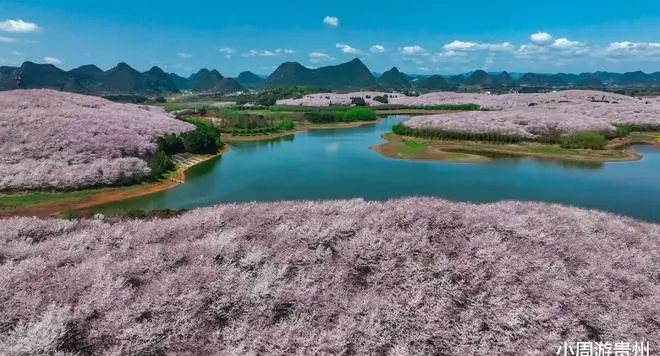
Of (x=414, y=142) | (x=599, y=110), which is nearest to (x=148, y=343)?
(x=414, y=142)

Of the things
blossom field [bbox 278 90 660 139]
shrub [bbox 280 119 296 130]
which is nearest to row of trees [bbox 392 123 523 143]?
blossom field [bbox 278 90 660 139]

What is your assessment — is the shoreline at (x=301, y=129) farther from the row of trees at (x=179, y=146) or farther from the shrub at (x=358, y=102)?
the shrub at (x=358, y=102)

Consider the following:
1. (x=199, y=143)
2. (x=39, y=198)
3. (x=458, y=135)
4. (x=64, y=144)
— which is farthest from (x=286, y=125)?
(x=39, y=198)

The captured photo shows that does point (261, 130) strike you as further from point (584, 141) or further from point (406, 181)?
point (584, 141)

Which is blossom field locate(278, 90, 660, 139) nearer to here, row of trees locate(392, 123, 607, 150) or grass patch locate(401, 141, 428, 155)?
row of trees locate(392, 123, 607, 150)

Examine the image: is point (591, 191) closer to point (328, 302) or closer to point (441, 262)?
point (441, 262)

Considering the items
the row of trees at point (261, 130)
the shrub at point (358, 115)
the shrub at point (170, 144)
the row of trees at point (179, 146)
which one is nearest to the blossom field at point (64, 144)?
the shrub at point (170, 144)
